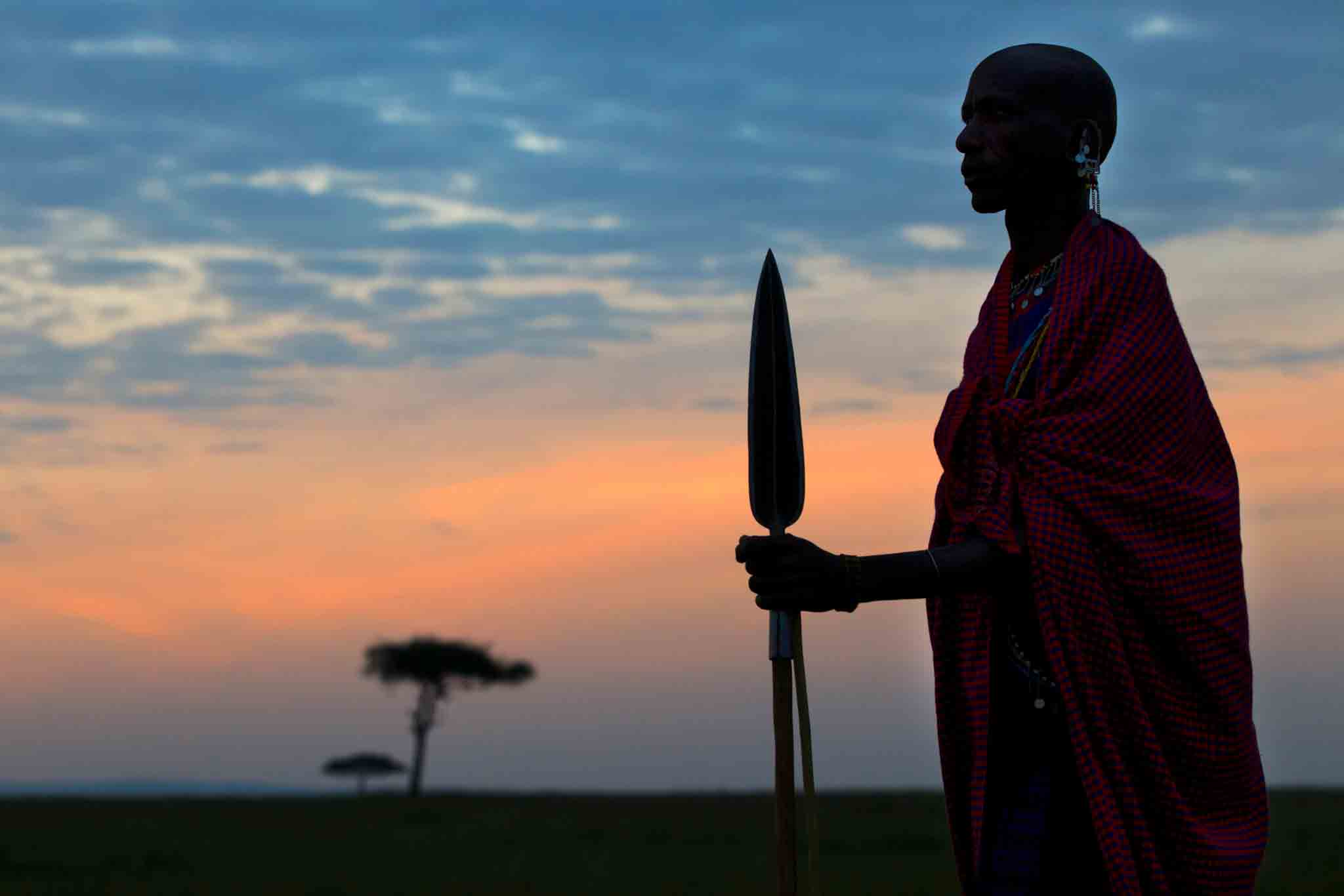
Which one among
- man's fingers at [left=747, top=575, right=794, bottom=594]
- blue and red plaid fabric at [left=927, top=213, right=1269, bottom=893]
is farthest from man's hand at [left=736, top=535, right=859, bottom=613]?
blue and red plaid fabric at [left=927, top=213, right=1269, bottom=893]

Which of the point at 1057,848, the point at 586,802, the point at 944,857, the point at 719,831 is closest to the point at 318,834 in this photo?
the point at 719,831

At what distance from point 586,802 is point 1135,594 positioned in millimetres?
43419

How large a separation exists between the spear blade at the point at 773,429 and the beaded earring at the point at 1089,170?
98 cm

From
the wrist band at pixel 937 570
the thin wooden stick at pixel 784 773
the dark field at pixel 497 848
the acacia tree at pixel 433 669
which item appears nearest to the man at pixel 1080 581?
the wrist band at pixel 937 570

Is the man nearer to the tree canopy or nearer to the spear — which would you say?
the spear

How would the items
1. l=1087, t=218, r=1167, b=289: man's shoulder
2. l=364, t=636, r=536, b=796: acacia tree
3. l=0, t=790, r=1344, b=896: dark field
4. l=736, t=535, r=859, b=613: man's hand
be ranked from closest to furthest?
l=736, t=535, r=859, b=613: man's hand → l=1087, t=218, r=1167, b=289: man's shoulder → l=0, t=790, r=1344, b=896: dark field → l=364, t=636, r=536, b=796: acacia tree

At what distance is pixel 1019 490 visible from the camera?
4156 millimetres

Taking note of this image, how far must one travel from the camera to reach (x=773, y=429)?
407 cm

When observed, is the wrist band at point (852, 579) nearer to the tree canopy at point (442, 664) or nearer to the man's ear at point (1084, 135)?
the man's ear at point (1084, 135)

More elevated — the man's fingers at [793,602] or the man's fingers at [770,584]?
the man's fingers at [770,584]

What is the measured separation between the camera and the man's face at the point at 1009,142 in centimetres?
447

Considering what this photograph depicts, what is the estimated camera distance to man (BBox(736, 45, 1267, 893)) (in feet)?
13.4

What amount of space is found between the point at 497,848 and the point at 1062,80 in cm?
2495

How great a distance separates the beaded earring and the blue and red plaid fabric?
26 cm
